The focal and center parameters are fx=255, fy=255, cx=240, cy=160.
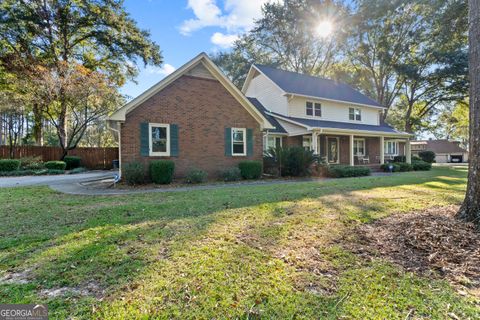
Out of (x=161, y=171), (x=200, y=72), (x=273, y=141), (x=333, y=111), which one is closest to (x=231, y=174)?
(x=161, y=171)

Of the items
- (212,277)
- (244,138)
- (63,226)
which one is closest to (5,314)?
(212,277)

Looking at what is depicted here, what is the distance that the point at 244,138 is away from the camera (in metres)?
13.7

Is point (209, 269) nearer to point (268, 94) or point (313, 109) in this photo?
point (313, 109)

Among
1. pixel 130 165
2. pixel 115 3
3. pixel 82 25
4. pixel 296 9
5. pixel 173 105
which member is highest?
pixel 296 9

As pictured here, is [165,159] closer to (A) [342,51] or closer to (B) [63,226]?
(B) [63,226]

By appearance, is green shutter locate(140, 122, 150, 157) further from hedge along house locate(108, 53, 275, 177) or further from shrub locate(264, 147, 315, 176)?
shrub locate(264, 147, 315, 176)

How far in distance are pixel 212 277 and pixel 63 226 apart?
3523 mm

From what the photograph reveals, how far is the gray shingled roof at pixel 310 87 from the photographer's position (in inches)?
779

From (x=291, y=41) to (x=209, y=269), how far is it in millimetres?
32799

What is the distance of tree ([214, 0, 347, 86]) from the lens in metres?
29.6

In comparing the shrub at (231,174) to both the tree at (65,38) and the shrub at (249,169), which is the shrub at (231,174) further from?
the tree at (65,38)

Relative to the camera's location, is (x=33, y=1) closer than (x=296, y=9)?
Yes

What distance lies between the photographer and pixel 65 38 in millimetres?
22125

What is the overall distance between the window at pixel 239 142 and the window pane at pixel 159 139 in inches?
140
